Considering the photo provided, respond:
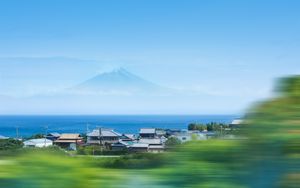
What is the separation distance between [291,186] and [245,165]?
0.16m

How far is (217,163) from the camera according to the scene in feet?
5.39

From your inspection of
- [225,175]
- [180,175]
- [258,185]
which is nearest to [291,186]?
[258,185]

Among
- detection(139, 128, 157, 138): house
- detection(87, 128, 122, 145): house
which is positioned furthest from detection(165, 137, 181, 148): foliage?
detection(139, 128, 157, 138): house

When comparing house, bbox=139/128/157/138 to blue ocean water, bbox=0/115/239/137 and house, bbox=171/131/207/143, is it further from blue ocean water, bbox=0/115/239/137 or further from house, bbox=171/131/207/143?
house, bbox=171/131/207/143

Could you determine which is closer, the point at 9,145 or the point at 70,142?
the point at 9,145

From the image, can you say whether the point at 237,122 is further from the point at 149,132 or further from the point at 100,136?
the point at 149,132

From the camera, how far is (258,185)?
1616mm

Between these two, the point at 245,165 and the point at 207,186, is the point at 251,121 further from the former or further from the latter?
the point at 207,186

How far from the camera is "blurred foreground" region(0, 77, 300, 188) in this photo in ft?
5.23

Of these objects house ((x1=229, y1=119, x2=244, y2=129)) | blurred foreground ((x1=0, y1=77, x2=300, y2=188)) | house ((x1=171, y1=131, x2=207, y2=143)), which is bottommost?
blurred foreground ((x1=0, y1=77, x2=300, y2=188))

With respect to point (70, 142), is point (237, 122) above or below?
above

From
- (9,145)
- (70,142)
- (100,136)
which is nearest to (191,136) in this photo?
(9,145)

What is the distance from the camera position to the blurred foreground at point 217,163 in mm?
1594

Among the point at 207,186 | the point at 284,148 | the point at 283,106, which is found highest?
the point at 283,106
